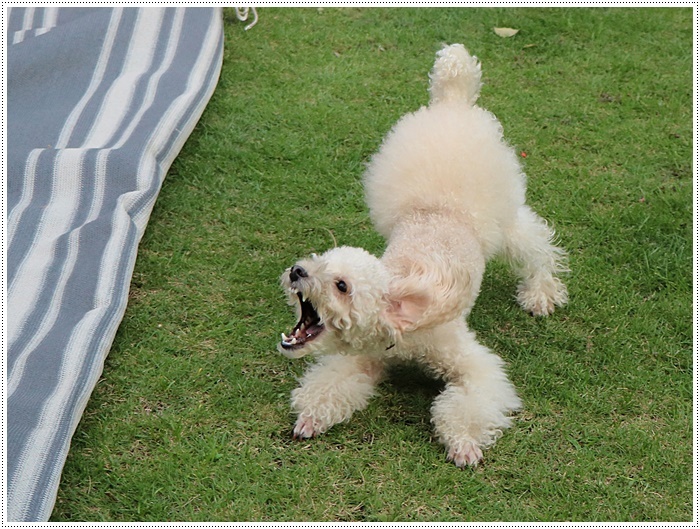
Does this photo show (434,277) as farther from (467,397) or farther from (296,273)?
(467,397)

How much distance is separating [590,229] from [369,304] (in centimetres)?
171

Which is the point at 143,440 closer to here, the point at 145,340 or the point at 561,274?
the point at 145,340

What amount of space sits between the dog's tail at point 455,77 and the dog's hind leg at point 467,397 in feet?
3.06

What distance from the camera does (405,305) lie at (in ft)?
7.88

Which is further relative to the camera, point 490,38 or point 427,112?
point 490,38

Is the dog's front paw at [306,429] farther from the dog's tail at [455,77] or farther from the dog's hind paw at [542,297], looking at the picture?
the dog's tail at [455,77]

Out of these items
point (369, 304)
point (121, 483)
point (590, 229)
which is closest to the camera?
point (369, 304)

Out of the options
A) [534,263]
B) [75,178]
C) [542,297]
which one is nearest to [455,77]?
[534,263]

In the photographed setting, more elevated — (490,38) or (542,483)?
(490,38)

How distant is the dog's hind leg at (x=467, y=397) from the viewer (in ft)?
8.63

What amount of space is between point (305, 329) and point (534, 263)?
3.97 ft

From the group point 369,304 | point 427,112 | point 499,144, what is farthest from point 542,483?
point 427,112

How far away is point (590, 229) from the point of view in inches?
144

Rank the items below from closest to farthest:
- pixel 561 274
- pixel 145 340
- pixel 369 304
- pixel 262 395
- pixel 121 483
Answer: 1. pixel 369 304
2. pixel 121 483
3. pixel 262 395
4. pixel 145 340
5. pixel 561 274
